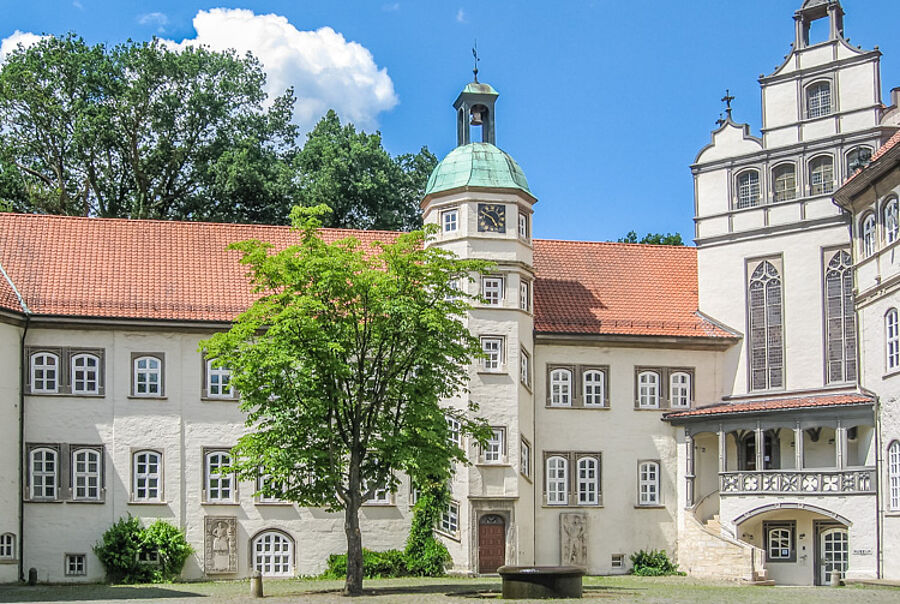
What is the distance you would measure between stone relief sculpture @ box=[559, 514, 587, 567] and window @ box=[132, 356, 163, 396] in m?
11.9

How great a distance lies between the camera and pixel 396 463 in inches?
1239

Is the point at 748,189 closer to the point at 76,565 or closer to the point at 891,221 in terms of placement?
the point at 891,221

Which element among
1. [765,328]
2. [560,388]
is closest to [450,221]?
[560,388]

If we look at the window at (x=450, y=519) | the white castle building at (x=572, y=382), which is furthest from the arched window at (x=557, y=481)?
the window at (x=450, y=519)

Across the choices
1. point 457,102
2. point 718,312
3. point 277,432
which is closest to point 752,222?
point 718,312

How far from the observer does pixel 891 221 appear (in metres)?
34.4

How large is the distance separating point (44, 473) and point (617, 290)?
57.2 ft

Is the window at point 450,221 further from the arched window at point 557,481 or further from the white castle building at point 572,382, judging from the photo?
the arched window at point 557,481

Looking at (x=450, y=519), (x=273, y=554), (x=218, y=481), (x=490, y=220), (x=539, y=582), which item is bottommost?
(x=273, y=554)

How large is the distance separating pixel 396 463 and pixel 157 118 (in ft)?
78.2

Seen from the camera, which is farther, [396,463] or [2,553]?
[2,553]

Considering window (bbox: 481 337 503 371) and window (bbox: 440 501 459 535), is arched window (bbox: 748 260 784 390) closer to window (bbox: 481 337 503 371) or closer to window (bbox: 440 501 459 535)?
window (bbox: 481 337 503 371)

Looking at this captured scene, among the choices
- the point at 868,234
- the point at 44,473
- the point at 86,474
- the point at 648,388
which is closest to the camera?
the point at 868,234

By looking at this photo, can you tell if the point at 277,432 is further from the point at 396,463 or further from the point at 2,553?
the point at 2,553
